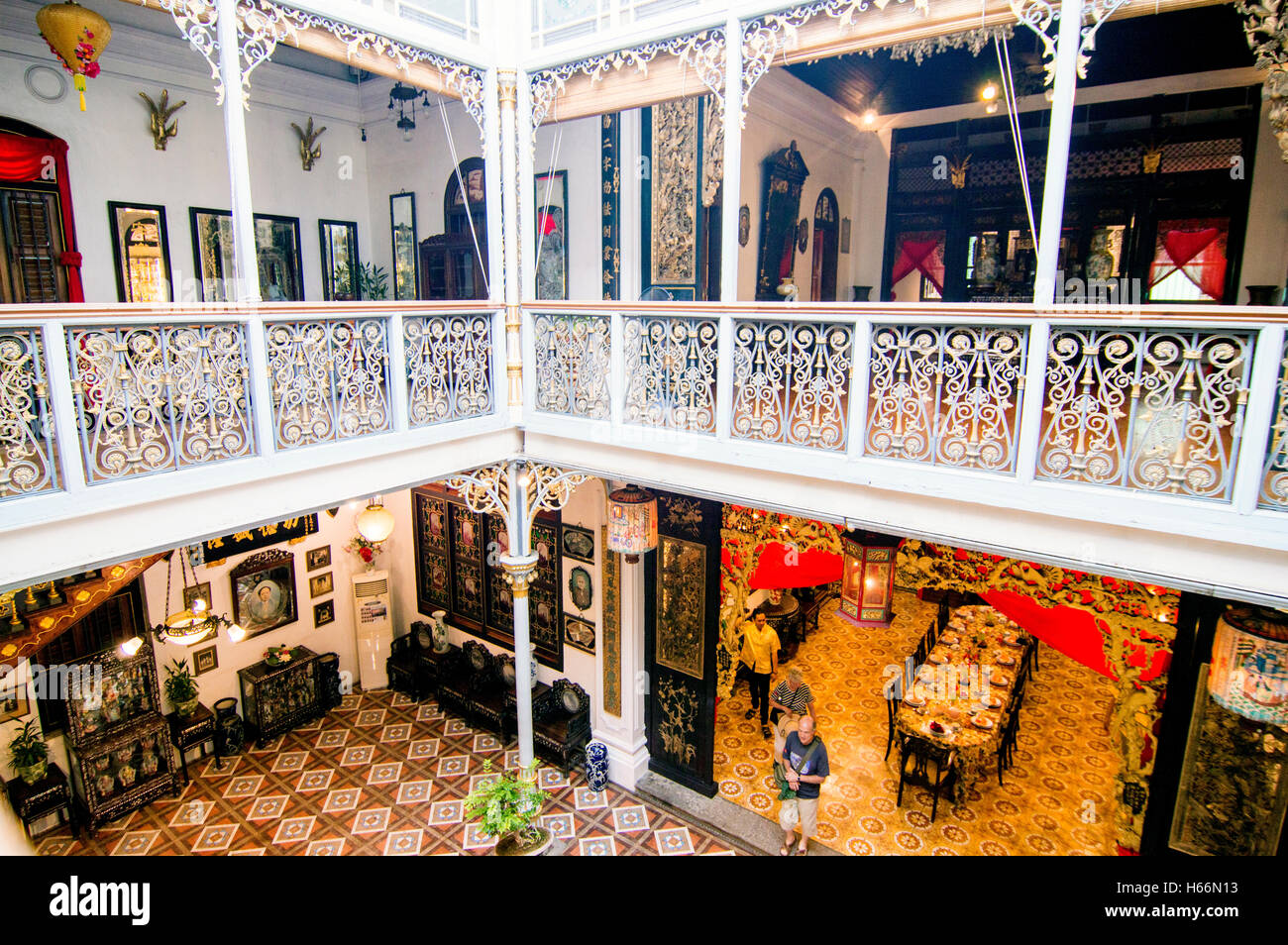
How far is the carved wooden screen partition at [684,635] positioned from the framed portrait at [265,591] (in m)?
4.75

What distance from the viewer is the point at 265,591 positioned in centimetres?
880

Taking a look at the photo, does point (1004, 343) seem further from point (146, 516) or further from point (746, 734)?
point (746, 734)

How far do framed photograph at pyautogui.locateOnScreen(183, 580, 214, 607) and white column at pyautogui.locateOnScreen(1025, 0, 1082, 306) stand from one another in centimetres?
788

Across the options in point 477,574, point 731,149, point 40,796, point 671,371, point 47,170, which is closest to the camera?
point 731,149

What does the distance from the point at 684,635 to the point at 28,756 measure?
6392 mm

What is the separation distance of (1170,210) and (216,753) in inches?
473

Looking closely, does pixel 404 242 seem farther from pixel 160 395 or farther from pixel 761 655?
pixel 761 655

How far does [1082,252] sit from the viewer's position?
7.89 metres

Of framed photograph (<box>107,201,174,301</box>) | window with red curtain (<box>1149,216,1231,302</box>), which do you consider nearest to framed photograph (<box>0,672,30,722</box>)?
framed photograph (<box>107,201,174,301</box>)

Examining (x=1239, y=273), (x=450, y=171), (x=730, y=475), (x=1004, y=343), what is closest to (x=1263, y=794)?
(x=1004, y=343)

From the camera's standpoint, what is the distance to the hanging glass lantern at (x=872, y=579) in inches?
192

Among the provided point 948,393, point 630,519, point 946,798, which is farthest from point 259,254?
point 946,798

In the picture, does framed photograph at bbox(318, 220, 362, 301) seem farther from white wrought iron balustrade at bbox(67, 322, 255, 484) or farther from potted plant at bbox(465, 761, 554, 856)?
potted plant at bbox(465, 761, 554, 856)

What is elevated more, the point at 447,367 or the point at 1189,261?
the point at 1189,261
